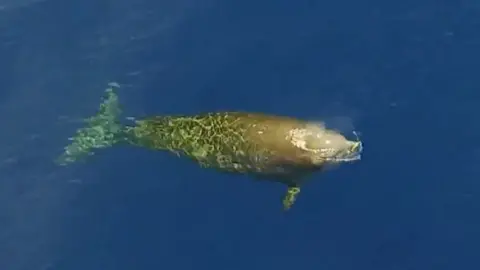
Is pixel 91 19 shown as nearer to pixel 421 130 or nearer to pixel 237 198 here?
pixel 237 198

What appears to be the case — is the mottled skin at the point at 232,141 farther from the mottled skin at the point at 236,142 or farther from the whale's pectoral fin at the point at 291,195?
the whale's pectoral fin at the point at 291,195

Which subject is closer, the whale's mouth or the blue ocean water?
the whale's mouth

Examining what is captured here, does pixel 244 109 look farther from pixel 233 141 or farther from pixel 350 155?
pixel 350 155

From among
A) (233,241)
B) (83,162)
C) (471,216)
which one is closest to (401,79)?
(471,216)

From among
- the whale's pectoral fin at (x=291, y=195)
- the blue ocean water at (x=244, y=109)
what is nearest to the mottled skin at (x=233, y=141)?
the whale's pectoral fin at (x=291, y=195)

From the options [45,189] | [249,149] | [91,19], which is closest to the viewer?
[249,149]

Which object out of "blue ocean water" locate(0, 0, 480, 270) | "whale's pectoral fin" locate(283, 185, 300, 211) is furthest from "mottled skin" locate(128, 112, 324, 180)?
"blue ocean water" locate(0, 0, 480, 270)

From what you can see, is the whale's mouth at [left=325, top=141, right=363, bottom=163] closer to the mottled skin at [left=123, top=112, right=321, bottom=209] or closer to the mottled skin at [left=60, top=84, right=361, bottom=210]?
the mottled skin at [left=60, top=84, right=361, bottom=210]
